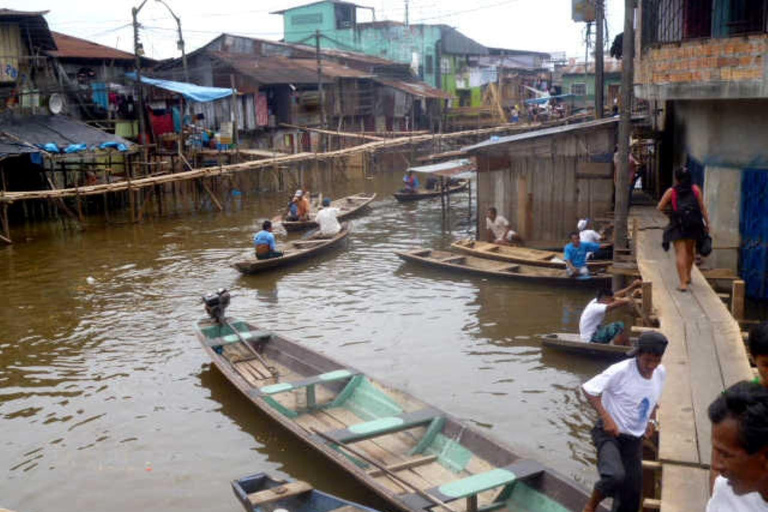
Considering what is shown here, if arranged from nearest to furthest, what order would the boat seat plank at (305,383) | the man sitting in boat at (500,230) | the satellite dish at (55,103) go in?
the boat seat plank at (305,383) < the man sitting in boat at (500,230) < the satellite dish at (55,103)

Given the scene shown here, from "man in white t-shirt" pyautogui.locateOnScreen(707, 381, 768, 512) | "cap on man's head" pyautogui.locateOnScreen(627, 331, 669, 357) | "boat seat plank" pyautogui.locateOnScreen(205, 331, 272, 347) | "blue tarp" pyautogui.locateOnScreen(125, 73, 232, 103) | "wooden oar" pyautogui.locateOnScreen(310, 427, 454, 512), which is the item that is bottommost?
"wooden oar" pyautogui.locateOnScreen(310, 427, 454, 512)

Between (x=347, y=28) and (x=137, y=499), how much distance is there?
152 feet

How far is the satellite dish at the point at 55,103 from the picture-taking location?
26.9 m

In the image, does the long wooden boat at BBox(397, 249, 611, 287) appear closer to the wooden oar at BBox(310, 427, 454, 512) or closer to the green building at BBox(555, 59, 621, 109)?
the wooden oar at BBox(310, 427, 454, 512)

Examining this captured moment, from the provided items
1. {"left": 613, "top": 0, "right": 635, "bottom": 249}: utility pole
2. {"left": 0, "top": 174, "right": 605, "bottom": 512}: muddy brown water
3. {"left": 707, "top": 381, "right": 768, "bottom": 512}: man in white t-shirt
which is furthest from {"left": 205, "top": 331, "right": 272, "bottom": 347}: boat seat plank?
{"left": 707, "top": 381, "right": 768, "bottom": 512}: man in white t-shirt

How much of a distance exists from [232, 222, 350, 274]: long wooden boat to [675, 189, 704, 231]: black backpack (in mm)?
10039

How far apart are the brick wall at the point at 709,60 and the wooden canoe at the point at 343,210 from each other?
11691 millimetres

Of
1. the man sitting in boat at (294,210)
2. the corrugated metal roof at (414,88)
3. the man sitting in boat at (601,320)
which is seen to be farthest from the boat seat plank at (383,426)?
the corrugated metal roof at (414,88)

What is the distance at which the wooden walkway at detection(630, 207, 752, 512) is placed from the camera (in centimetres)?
554

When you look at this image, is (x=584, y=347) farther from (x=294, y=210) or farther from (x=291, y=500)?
(x=294, y=210)

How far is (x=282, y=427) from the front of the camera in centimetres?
935

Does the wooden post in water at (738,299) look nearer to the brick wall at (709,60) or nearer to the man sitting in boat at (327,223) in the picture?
the brick wall at (709,60)

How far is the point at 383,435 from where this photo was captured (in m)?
8.22

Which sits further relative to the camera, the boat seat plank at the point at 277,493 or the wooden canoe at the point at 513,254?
the wooden canoe at the point at 513,254
